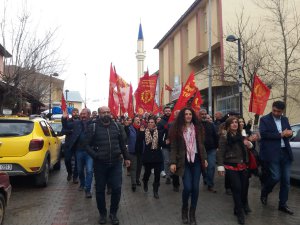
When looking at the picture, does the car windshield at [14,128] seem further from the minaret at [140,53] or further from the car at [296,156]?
the minaret at [140,53]

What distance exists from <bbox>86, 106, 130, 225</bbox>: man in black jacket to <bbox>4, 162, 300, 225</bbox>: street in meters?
0.35

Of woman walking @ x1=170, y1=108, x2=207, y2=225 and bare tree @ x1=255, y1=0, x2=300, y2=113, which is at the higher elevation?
bare tree @ x1=255, y1=0, x2=300, y2=113

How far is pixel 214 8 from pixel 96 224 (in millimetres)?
24698

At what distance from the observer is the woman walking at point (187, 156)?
6262mm

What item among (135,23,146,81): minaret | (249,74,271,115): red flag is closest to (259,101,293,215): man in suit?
(249,74,271,115): red flag

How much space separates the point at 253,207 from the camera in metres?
7.42

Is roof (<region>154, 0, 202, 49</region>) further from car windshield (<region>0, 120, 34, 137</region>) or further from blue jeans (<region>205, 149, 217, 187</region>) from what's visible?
car windshield (<region>0, 120, 34, 137</region>)

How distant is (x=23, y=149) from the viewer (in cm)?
887

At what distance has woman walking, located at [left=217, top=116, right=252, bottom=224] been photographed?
21.4ft

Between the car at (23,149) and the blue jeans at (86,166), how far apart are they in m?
0.84

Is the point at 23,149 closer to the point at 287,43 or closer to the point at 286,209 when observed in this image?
the point at 286,209

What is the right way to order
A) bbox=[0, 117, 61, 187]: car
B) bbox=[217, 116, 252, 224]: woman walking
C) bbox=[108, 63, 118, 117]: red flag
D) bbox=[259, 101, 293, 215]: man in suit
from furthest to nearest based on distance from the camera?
bbox=[108, 63, 118, 117]: red flag
bbox=[0, 117, 61, 187]: car
bbox=[259, 101, 293, 215]: man in suit
bbox=[217, 116, 252, 224]: woman walking

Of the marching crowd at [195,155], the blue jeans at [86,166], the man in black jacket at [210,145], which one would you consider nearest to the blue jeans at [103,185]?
the marching crowd at [195,155]

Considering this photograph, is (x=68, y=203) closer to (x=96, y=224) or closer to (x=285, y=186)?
(x=96, y=224)
